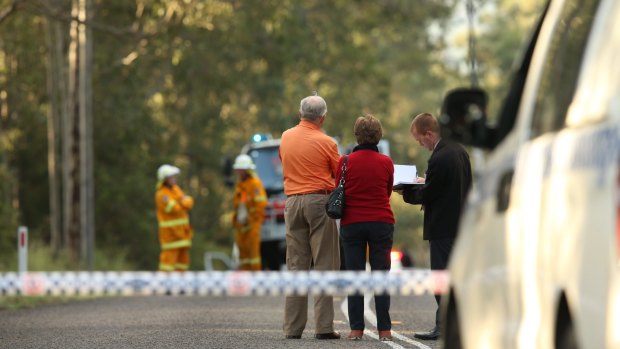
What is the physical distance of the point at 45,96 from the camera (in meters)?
38.6

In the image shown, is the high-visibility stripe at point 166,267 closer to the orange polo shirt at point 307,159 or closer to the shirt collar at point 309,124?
the orange polo shirt at point 307,159

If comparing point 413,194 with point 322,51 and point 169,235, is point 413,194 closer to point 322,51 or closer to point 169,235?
point 169,235

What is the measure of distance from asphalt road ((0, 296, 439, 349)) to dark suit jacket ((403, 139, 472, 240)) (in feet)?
2.85

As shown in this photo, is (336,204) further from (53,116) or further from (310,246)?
(53,116)

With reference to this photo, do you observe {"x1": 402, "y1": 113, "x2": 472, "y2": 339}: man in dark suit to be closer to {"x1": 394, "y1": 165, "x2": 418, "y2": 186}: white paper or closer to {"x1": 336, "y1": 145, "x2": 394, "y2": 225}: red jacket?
{"x1": 336, "y1": 145, "x2": 394, "y2": 225}: red jacket

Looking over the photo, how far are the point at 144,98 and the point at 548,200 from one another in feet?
112

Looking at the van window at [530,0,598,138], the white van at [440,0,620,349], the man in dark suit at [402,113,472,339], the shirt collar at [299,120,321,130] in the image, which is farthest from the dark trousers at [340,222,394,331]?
the van window at [530,0,598,138]

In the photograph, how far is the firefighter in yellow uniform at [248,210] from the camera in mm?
23703

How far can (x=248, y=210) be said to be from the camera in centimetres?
2394

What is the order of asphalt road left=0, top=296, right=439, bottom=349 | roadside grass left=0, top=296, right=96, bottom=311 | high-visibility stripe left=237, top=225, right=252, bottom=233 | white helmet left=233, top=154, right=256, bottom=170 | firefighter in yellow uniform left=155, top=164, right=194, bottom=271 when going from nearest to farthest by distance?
asphalt road left=0, top=296, right=439, bottom=349 < roadside grass left=0, top=296, right=96, bottom=311 < firefighter in yellow uniform left=155, top=164, right=194, bottom=271 < white helmet left=233, top=154, right=256, bottom=170 < high-visibility stripe left=237, top=225, right=252, bottom=233

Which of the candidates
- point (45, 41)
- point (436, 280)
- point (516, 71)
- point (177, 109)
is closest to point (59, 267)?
point (45, 41)

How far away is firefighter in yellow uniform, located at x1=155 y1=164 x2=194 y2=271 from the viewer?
22.0 m

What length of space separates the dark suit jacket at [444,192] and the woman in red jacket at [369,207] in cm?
29

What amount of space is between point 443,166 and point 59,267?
1908cm
